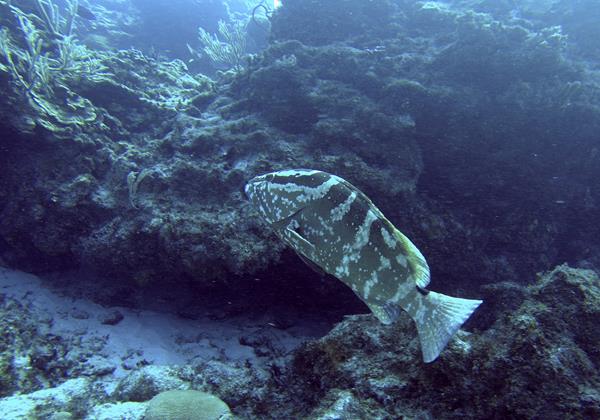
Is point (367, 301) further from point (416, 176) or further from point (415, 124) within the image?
point (415, 124)

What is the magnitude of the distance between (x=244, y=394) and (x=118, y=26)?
19220mm

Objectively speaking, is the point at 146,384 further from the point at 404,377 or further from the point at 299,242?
the point at 404,377

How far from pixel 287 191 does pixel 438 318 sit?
1.36 meters

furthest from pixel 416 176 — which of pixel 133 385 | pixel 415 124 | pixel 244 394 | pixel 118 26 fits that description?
pixel 118 26

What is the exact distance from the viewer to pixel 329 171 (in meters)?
4.86

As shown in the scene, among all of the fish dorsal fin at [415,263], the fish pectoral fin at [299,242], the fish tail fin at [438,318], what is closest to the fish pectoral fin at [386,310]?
the fish tail fin at [438,318]

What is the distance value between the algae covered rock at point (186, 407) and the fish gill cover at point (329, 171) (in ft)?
0.87

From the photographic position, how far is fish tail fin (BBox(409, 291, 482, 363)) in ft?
7.09

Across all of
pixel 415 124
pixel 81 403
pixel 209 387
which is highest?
pixel 415 124

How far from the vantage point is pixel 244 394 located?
3.17 metres

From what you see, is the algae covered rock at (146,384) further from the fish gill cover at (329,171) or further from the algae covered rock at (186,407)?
the algae covered rock at (186,407)

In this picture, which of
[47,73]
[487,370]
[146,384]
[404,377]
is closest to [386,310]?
[404,377]

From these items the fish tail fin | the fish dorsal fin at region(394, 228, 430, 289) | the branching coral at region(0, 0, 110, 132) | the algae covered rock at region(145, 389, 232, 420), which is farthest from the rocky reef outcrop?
the branching coral at region(0, 0, 110, 132)

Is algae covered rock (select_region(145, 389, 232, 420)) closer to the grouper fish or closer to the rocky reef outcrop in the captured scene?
the rocky reef outcrop
